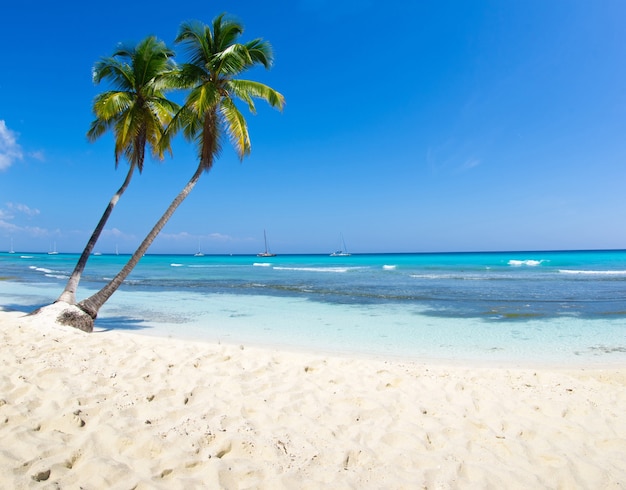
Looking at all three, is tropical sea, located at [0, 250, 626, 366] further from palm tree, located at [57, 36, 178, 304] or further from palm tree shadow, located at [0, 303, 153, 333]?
palm tree, located at [57, 36, 178, 304]

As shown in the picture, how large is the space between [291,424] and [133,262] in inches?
318

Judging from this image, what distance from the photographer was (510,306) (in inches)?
631

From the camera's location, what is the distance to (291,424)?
4168mm

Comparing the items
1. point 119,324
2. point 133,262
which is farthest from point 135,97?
point 119,324

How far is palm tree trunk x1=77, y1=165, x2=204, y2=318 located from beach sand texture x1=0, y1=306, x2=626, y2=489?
307 centimetres

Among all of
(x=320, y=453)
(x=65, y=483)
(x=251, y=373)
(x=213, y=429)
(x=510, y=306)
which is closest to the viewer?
(x=65, y=483)

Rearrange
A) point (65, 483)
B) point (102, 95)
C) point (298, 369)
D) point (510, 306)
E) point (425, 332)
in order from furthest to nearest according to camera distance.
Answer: point (510, 306)
point (102, 95)
point (425, 332)
point (298, 369)
point (65, 483)

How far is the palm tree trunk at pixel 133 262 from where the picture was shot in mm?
9531

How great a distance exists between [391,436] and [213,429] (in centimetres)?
184

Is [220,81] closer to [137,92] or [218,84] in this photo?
[218,84]

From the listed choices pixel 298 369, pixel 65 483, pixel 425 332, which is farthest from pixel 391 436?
pixel 425 332

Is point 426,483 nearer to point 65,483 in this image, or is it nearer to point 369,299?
point 65,483

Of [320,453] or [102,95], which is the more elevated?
[102,95]

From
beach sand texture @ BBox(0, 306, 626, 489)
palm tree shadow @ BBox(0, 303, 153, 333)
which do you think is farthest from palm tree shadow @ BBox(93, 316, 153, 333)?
beach sand texture @ BBox(0, 306, 626, 489)
